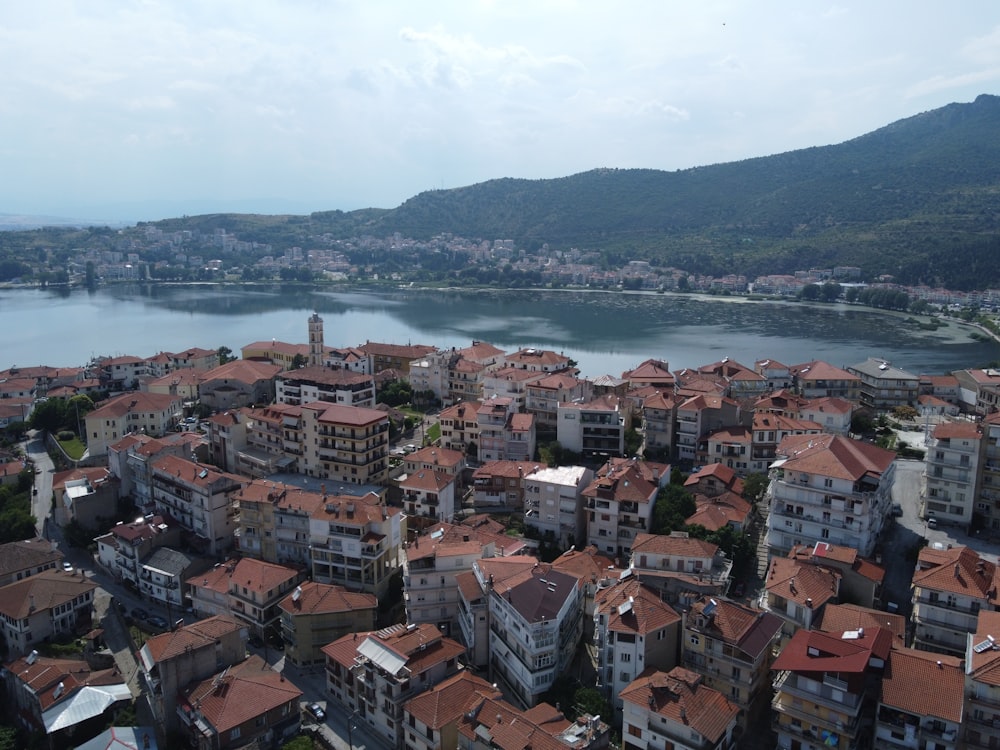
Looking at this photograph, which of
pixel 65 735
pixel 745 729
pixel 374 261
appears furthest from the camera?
pixel 374 261

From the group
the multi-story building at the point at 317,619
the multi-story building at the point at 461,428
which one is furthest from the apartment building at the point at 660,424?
the multi-story building at the point at 317,619

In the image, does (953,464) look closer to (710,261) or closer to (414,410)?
(414,410)

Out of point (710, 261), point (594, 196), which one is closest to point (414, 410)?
point (710, 261)

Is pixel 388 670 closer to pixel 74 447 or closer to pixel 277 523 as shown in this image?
pixel 277 523

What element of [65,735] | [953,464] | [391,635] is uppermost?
[953,464]

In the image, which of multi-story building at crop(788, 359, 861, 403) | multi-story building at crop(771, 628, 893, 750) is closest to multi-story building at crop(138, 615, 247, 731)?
multi-story building at crop(771, 628, 893, 750)

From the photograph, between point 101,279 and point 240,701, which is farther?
point 101,279
